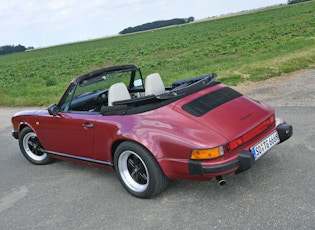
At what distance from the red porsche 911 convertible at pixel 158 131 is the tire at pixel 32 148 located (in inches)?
16.3

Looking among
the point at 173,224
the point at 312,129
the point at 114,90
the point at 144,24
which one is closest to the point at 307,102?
the point at 312,129

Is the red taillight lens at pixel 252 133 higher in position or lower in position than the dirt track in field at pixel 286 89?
higher

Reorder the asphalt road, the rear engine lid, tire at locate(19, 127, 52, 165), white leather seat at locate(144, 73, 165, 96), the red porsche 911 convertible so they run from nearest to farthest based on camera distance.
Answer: the asphalt road → the red porsche 911 convertible → the rear engine lid → white leather seat at locate(144, 73, 165, 96) → tire at locate(19, 127, 52, 165)

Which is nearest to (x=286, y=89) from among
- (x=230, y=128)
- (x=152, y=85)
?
(x=152, y=85)

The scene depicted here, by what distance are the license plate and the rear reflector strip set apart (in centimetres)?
60

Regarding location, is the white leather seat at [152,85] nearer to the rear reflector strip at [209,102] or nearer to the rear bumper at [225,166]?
the rear reflector strip at [209,102]

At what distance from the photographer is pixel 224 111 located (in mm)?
3832

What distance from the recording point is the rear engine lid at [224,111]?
359cm

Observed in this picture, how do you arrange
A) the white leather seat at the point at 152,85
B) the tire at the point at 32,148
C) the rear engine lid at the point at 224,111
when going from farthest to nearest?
the tire at the point at 32,148
the white leather seat at the point at 152,85
the rear engine lid at the point at 224,111

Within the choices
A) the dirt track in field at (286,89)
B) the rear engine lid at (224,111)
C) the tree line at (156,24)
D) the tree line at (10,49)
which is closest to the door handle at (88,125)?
the rear engine lid at (224,111)

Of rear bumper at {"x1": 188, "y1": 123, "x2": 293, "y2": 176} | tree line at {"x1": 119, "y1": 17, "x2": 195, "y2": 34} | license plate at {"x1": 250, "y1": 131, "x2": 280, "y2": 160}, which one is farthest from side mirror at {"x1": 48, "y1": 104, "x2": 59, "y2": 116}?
tree line at {"x1": 119, "y1": 17, "x2": 195, "y2": 34}

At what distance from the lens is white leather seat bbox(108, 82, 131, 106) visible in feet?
14.0

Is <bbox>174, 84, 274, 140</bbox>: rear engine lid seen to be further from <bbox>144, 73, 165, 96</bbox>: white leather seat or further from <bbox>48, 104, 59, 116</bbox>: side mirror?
<bbox>48, 104, 59, 116</bbox>: side mirror

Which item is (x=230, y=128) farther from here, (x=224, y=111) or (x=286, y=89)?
(x=286, y=89)
